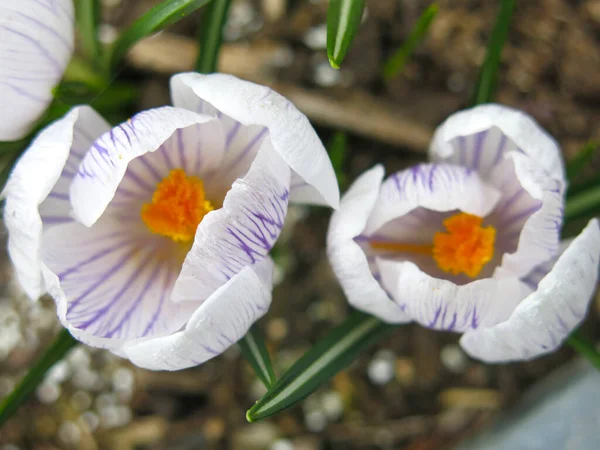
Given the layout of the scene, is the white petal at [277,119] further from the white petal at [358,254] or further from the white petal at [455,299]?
the white petal at [455,299]

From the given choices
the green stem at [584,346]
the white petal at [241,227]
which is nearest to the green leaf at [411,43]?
the white petal at [241,227]

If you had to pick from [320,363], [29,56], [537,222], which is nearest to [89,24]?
[29,56]

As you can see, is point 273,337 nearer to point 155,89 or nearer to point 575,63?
point 155,89

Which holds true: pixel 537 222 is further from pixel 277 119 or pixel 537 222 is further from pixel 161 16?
pixel 161 16

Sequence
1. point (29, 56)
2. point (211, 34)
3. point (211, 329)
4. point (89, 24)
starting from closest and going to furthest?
1. point (211, 329)
2. point (29, 56)
3. point (211, 34)
4. point (89, 24)

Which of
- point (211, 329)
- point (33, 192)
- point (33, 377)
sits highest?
point (33, 192)

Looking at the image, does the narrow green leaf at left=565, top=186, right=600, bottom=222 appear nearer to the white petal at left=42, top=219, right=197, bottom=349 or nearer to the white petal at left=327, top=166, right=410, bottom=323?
the white petal at left=327, top=166, right=410, bottom=323
